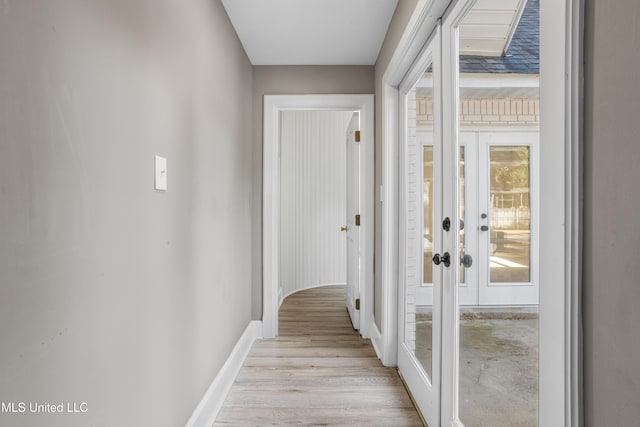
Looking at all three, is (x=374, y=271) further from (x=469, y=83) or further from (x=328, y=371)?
(x=469, y=83)

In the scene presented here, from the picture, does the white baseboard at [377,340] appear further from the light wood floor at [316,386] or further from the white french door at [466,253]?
the white french door at [466,253]

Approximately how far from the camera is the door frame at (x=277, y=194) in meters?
3.00

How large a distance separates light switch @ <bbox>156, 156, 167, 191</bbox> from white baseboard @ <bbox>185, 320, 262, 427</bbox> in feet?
3.56

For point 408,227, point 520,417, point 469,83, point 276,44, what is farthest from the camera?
point 276,44

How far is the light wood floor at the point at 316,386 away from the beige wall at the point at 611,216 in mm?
1493

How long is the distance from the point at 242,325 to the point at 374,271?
1.16 meters

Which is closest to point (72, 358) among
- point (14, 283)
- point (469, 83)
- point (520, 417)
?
point (14, 283)

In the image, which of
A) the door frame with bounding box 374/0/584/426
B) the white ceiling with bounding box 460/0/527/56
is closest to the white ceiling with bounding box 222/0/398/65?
the white ceiling with bounding box 460/0/527/56

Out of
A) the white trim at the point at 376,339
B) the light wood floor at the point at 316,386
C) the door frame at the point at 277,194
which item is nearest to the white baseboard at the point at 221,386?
the light wood floor at the point at 316,386

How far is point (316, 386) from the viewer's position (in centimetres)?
223

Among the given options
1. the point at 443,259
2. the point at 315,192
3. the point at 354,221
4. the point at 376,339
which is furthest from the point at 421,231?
the point at 315,192

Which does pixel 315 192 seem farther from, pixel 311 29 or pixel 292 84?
pixel 311 29

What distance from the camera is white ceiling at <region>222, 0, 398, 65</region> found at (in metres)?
2.17

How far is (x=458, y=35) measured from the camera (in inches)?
58.6
